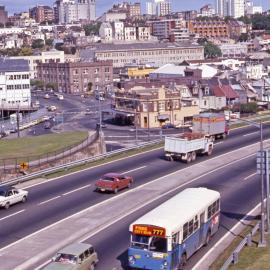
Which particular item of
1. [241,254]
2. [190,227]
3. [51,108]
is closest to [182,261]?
[190,227]

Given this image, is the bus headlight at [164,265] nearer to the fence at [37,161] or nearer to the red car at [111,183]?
the red car at [111,183]

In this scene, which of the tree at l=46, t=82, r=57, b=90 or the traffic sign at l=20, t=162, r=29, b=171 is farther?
the tree at l=46, t=82, r=57, b=90

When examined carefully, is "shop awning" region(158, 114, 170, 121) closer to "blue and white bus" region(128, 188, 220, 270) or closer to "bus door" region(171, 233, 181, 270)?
"blue and white bus" region(128, 188, 220, 270)

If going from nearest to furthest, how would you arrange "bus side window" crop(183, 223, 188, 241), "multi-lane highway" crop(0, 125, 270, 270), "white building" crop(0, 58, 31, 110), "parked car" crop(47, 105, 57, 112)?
"bus side window" crop(183, 223, 188, 241) → "multi-lane highway" crop(0, 125, 270, 270) → "parked car" crop(47, 105, 57, 112) → "white building" crop(0, 58, 31, 110)

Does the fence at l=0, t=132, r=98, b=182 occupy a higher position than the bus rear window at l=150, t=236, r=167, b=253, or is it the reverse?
the bus rear window at l=150, t=236, r=167, b=253

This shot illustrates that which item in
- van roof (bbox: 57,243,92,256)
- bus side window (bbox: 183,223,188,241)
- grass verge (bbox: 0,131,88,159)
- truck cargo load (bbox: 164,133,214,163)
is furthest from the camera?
grass verge (bbox: 0,131,88,159)

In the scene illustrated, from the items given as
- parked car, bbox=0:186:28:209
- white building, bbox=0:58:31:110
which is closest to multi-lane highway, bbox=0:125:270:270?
parked car, bbox=0:186:28:209

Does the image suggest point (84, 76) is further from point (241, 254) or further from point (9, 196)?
point (241, 254)

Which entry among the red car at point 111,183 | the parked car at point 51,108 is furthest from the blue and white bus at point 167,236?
the parked car at point 51,108

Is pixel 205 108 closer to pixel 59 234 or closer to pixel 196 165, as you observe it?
pixel 196 165
